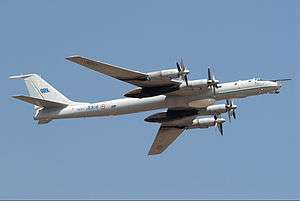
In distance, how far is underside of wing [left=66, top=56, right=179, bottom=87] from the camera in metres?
47.4

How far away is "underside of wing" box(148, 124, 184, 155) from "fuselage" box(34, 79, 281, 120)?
5.02 meters

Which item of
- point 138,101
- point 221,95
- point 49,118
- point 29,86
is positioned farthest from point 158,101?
point 29,86

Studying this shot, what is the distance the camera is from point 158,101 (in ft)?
170

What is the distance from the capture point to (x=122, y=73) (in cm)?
4912

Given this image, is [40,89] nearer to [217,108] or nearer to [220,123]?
[217,108]

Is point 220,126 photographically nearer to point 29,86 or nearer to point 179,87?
point 179,87

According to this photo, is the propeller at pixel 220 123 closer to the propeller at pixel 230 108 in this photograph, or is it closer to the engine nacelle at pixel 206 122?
the engine nacelle at pixel 206 122

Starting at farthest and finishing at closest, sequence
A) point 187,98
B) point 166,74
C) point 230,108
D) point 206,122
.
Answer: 1. point 206,122
2. point 230,108
3. point 187,98
4. point 166,74

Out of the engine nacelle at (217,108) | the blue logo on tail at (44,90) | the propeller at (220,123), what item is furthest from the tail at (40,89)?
the propeller at (220,123)

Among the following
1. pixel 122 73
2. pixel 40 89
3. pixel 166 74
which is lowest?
pixel 40 89

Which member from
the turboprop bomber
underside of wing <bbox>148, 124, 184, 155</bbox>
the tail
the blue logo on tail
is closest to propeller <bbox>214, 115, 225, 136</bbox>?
the turboprop bomber

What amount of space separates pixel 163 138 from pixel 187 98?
7119 millimetres

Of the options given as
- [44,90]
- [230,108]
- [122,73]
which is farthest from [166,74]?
[44,90]

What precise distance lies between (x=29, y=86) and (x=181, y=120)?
12914 mm
